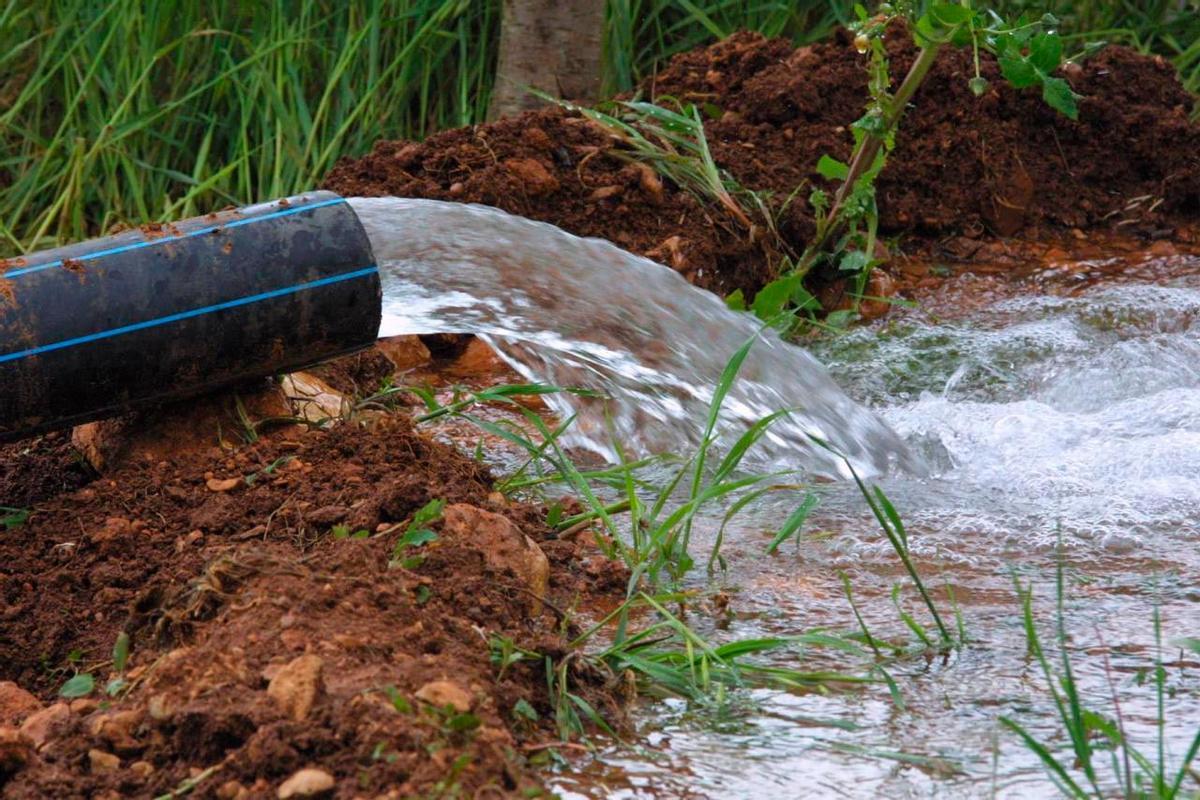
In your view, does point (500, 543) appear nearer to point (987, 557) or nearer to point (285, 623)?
point (285, 623)

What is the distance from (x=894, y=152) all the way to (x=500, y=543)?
298 cm

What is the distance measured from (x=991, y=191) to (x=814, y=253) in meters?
0.96

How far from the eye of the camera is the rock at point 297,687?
1.58 meters

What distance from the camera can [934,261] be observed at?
4676 mm

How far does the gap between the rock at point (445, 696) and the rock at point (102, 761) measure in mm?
331

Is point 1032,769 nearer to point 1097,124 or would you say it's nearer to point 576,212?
point 576,212

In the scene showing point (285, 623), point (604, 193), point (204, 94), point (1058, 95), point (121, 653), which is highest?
point (1058, 95)

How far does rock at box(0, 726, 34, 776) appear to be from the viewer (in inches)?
63.6

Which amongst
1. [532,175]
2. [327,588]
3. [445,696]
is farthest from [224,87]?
[445,696]

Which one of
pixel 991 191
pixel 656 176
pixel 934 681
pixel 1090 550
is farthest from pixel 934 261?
pixel 934 681

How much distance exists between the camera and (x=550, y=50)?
4.84m

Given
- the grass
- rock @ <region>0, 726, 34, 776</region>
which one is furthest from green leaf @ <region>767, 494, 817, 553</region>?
the grass

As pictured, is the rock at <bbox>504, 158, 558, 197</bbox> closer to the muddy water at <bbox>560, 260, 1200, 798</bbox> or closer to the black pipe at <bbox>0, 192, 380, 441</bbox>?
the muddy water at <bbox>560, 260, 1200, 798</bbox>

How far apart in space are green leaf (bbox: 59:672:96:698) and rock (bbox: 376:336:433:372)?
1619 mm
